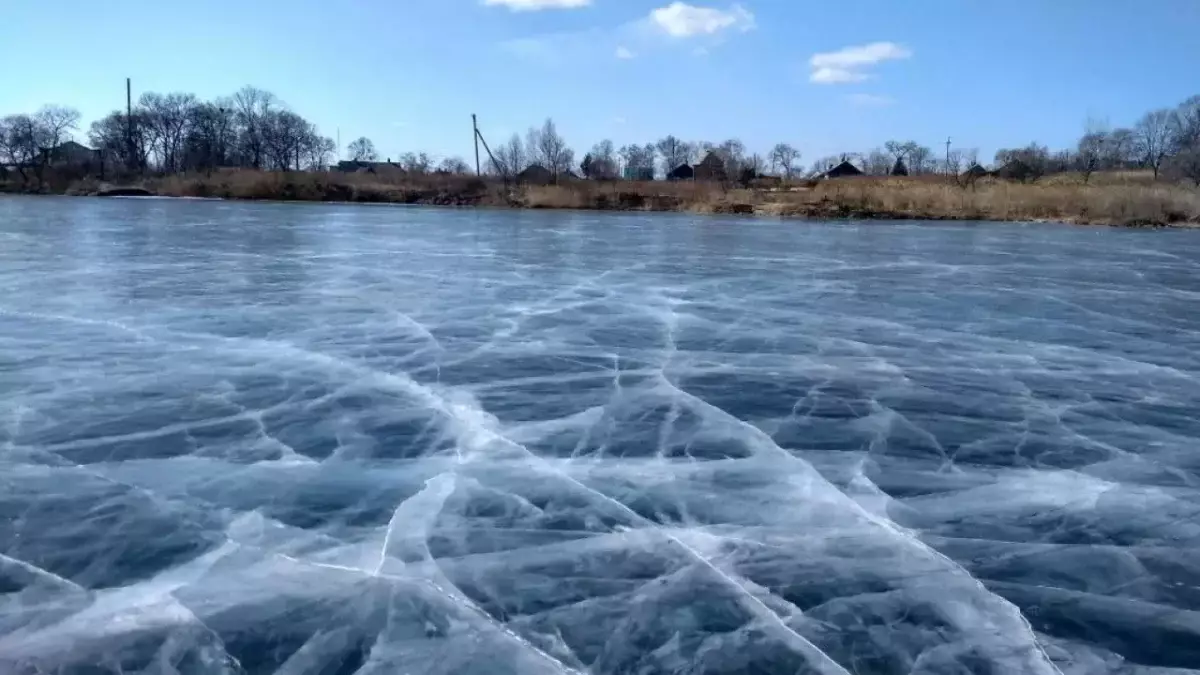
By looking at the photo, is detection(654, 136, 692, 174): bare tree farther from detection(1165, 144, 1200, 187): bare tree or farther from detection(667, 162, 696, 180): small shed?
detection(1165, 144, 1200, 187): bare tree

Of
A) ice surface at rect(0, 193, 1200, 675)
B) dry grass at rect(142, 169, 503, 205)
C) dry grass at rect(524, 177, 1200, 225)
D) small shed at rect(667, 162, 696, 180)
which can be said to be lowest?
ice surface at rect(0, 193, 1200, 675)

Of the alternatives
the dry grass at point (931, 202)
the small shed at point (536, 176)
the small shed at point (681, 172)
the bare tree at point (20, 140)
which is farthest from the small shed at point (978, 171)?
the bare tree at point (20, 140)

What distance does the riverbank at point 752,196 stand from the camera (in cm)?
2795

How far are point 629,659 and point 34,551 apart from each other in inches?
88.9

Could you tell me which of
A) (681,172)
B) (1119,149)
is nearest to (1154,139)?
(1119,149)

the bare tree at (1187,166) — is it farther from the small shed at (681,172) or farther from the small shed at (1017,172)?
the small shed at (681,172)

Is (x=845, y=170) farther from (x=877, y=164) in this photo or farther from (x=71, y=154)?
(x=71, y=154)

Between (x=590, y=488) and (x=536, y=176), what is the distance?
153 ft

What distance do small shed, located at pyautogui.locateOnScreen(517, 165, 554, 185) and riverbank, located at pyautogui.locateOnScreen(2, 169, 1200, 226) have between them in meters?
2.92

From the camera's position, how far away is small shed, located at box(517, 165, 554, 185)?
4599cm

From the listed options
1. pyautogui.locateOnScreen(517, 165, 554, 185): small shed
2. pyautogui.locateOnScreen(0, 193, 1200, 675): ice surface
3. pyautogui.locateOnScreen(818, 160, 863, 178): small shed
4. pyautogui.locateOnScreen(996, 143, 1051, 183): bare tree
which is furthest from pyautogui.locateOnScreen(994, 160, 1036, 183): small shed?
pyautogui.locateOnScreen(0, 193, 1200, 675): ice surface

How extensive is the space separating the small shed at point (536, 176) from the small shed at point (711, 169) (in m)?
8.50

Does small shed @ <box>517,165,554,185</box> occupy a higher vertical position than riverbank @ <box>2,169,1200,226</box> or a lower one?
higher

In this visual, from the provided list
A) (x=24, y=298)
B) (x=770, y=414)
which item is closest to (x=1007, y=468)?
(x=770, y=414)
